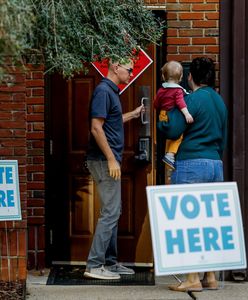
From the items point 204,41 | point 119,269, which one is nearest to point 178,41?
point 204,41

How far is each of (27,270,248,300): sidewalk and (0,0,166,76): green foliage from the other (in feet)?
6.04

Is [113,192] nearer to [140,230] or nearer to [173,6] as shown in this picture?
[140,230]

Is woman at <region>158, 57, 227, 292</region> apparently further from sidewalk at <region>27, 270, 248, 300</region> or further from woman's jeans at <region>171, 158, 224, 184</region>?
sidewalk at <region>27, 270, 248, 300</region>

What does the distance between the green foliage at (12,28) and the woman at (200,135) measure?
1954 mm

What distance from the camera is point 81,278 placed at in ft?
22.2

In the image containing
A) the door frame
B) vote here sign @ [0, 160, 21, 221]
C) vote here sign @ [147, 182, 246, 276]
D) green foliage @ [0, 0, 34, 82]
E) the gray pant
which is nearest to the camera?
green foliage @ [0, 0, 34, 82]

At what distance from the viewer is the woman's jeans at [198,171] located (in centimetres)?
601

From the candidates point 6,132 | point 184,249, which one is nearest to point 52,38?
point 6,132

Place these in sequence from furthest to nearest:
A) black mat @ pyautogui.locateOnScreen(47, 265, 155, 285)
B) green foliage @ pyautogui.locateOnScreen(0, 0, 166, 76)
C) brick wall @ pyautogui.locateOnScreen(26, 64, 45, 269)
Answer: brick wall @ pyautogui.locateOnScreen(26, 64, 45, 269)
black mat @ pyautogui.locateOnScreen(47, 265, 155, 285)
green foliage @ pyautogui.locateOnScreen(0, 0, 166, 76)

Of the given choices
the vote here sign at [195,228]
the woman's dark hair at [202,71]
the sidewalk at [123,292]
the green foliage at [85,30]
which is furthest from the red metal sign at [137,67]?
the vote here sign at [195,228]

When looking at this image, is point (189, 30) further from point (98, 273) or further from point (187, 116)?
point (98, 273)

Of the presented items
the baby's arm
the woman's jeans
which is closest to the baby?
the baby's arm

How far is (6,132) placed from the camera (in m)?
6.11

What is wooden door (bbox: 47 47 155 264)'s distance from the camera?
7.21 metres
